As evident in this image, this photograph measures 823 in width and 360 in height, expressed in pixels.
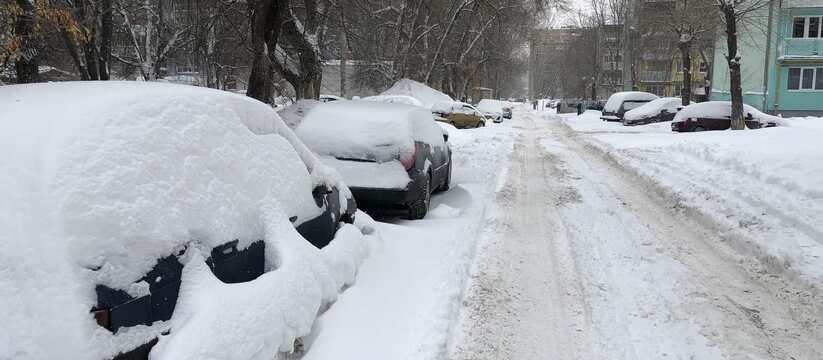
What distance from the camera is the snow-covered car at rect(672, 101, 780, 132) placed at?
23.4m

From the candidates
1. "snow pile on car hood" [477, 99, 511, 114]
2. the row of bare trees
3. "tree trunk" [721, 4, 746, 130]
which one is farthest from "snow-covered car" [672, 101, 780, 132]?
"snow pile on car hood" [477, 99, 511, 114]

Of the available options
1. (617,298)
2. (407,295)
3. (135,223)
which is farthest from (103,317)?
(617,298)

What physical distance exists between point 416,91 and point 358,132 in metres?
23.3

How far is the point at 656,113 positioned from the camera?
3086cm

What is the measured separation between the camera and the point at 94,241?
2451 millimetres

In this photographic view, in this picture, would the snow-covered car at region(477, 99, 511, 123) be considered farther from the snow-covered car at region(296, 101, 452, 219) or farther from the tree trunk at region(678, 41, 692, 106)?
the snow-covered car at region(296, 101, 452, 219)

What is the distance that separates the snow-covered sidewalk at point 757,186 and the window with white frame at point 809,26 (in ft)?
77.9

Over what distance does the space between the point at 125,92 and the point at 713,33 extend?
33.8 metres

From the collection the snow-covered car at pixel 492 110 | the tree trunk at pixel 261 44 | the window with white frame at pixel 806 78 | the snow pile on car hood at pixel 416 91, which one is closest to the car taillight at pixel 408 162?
the tree trunk at pixel 261 44

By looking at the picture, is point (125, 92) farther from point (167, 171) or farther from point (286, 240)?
point (286, 240)

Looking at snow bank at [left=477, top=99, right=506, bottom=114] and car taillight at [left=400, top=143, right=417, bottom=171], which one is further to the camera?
snow bank at [left=477, top=99, right=506, bottom=114]

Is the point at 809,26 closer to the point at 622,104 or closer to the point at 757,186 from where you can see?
the point at 622,104

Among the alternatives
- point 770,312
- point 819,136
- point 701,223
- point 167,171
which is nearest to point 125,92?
point 167,171

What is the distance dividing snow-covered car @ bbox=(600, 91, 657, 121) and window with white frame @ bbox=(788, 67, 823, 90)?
7.93m
